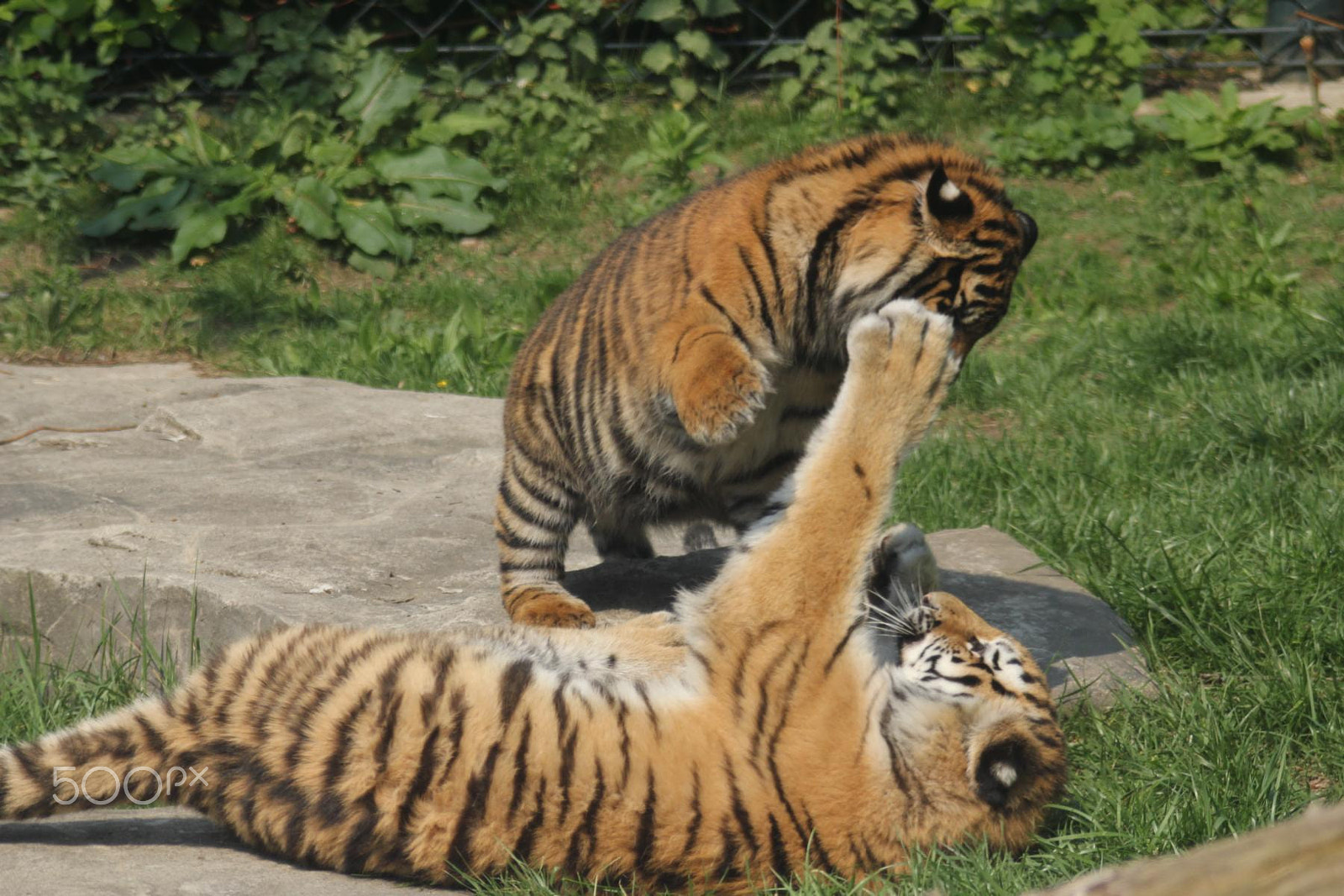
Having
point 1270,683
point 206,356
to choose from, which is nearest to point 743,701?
point 1270,683

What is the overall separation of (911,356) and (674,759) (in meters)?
0.96

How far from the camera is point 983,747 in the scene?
2.40 meters

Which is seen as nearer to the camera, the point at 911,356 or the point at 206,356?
the point at 911,356

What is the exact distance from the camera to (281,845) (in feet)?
7.97

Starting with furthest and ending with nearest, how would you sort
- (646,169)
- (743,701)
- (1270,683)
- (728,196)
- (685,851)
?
(646,169)
(728,196)
(1270,683)
(743,701)
(685,851)

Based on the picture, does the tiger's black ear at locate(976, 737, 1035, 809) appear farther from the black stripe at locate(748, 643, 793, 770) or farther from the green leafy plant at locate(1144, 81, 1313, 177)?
the green leafy plant at locate(1144, 81, 1313, 177)

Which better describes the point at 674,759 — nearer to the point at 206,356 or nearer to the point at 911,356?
the point at 911,356

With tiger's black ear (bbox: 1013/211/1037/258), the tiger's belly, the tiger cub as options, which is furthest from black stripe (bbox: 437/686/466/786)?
tiger's black ear (bbox: 1013/211/1037/258)

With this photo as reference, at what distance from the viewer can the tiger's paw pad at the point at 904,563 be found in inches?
117

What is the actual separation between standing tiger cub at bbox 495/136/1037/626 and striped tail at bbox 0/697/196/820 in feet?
3.47

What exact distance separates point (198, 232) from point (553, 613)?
175 inches

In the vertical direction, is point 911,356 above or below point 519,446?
above

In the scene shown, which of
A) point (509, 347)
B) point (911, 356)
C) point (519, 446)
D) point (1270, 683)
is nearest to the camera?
point (911, 356)

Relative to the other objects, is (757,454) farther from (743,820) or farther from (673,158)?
(673,158)
